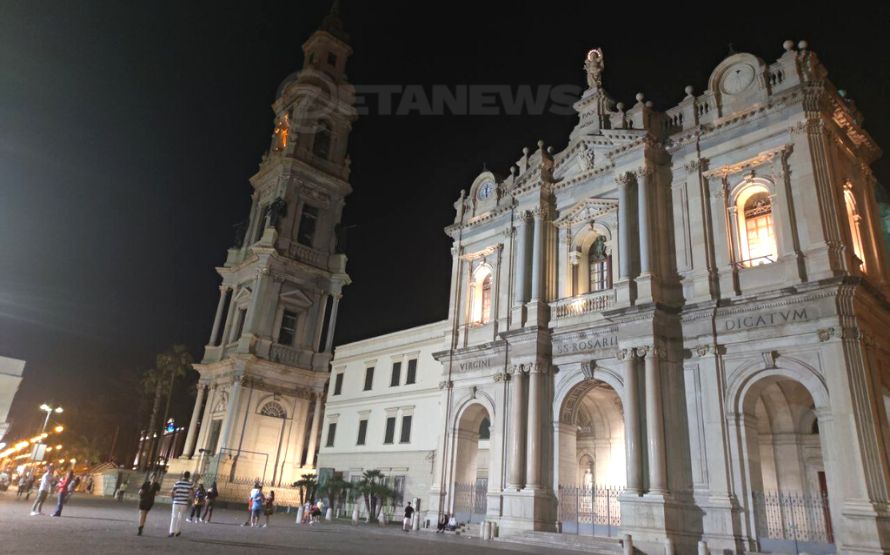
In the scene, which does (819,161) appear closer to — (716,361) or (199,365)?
(716,361)

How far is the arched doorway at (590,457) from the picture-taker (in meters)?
20.2

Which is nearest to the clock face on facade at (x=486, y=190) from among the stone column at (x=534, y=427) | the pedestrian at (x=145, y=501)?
the stone column at (x=534, y=427)

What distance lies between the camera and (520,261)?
24484mm

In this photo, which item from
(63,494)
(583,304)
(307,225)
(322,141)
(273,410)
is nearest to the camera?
(63,494)

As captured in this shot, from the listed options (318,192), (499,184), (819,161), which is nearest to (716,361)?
(819,161)

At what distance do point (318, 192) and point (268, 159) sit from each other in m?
4.87

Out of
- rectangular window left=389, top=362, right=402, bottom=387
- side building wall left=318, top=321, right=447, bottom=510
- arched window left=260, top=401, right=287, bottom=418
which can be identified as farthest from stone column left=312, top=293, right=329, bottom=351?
rectangular window left=389, top=362, right=402, bottom=387

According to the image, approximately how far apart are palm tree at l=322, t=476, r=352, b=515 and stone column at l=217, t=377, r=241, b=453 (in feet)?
20.7

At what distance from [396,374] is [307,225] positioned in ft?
41.2

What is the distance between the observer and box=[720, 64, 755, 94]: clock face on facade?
20.4 m

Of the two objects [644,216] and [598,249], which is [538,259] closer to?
[598,249]

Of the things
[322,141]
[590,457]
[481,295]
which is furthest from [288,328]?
[590,457]

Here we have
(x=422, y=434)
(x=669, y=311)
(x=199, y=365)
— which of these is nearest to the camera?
(x=669, y=311)

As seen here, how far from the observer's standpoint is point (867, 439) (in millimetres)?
14391
